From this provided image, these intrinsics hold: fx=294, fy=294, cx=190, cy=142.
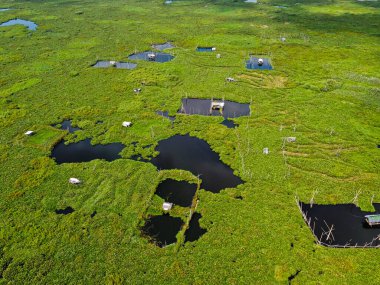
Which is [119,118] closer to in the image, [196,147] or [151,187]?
[196,147]

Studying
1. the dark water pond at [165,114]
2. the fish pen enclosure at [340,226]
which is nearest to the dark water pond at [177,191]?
the fish pen enclosure at [340,226]

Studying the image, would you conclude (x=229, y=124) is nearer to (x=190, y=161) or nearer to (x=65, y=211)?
(x=190, y=161)

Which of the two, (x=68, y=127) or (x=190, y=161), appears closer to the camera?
(x=190, y=161)

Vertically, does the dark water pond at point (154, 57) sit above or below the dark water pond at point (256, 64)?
below

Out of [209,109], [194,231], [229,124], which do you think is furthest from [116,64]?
[194,231]

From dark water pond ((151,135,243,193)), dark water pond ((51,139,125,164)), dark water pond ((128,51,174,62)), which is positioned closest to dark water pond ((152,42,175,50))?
dark water pond ((128,51,174,62))

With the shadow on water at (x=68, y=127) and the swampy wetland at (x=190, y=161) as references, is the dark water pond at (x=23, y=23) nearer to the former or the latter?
the swampy wetland at (x=190, y=161)
